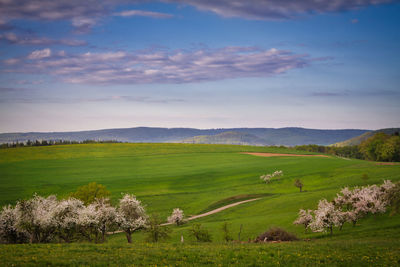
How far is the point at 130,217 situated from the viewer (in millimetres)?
46250

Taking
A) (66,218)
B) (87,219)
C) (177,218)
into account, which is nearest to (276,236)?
(87,219)

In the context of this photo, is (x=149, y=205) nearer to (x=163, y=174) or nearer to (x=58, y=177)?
(x=163, y=174)

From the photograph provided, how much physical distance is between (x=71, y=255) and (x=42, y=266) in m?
3.48

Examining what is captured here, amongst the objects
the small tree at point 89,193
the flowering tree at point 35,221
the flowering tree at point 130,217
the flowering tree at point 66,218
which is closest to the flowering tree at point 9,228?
the flowering tree at point 35,221

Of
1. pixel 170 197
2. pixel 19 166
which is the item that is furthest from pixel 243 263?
pixel 19 166

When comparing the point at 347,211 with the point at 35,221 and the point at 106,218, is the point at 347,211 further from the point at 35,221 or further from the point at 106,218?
the point at 35,221

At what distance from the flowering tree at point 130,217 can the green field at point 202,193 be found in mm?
2412

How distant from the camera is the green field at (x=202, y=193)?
21953 mm

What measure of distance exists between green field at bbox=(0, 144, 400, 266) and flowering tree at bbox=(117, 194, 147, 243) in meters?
2.41

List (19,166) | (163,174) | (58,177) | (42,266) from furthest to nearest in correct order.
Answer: (19,166), (163,174), (58,177), (42,266)

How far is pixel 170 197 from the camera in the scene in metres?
84.4

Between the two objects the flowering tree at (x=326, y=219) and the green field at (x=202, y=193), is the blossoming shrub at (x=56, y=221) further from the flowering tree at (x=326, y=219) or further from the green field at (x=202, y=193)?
the flowering tree at (x=326, y=219)

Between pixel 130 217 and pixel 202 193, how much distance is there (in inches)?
1765

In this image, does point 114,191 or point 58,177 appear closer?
point 114,191
